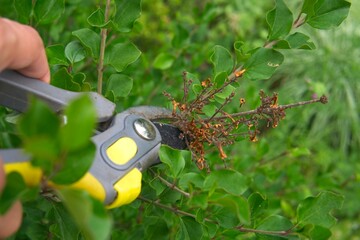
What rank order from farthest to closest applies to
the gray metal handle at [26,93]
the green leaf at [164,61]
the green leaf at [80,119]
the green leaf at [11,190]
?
the green leaf at [164,61]
the gray metal handle at [26,93]
the green leaf at [11,190]
the green leaf at [80,119]

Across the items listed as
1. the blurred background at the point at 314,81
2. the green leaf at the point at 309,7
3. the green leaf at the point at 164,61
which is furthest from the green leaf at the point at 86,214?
the blurred background at the point at 314,81

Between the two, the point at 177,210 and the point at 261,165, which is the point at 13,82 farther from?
the point at 261,165

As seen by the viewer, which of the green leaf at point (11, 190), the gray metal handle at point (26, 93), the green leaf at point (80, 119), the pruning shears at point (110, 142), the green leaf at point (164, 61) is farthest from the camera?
the green leaf at point (164, 61)

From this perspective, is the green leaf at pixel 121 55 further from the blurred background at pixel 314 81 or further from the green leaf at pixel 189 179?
the blurred background at pixel 314 81

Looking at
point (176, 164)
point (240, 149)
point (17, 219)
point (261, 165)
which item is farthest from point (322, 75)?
point (17, 219)

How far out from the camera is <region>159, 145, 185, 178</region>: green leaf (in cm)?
80

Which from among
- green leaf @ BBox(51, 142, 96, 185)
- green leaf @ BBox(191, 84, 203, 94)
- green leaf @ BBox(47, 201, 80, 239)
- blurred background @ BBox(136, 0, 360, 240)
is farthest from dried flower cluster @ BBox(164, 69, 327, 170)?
blurred background @ BBox(136, 0, 360, 240)

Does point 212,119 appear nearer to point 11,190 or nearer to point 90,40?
point 90,40

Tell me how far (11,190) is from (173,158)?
0.29 meters

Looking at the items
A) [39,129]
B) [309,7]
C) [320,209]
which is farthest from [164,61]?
[39,129]

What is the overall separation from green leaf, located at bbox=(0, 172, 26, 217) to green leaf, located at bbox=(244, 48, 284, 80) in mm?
497

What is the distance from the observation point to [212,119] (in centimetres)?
90

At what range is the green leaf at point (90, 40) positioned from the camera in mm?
928

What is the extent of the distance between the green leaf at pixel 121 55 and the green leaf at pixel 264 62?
22cm
